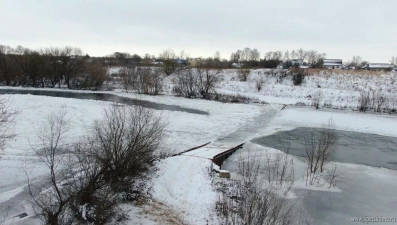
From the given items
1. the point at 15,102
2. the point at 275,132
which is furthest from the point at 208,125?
the point at 15,102

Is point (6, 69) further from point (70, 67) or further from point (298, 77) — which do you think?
point (298, 77)

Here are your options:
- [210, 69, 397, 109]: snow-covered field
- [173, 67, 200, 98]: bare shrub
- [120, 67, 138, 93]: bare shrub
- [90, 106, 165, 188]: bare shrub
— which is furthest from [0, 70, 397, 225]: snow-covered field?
[120, 67, 138, 93]: bare shrub

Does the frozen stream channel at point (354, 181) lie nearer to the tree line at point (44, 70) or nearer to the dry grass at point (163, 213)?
the dry grass at point (163, 213)

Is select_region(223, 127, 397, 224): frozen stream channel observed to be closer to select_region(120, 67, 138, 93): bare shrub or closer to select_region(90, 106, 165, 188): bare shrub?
select_region(90, 106, 165, 188): bare shrub

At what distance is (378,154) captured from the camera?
15102 millimetres

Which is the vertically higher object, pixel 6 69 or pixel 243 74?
pixel 6 69

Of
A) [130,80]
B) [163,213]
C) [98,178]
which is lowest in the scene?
[163,213]

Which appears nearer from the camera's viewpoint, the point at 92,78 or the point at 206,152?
the point at 206,152

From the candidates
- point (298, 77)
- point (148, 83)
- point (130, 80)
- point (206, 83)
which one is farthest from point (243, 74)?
point (130, 80)

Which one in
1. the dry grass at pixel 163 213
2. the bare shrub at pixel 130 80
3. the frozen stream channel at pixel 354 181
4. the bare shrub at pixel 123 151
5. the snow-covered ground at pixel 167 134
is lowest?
the frozen stream channel at pixel 354 181

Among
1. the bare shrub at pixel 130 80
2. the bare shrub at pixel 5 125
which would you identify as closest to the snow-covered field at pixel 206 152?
the bare shrub at pixel 5 125

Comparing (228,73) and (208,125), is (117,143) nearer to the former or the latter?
(208,125)

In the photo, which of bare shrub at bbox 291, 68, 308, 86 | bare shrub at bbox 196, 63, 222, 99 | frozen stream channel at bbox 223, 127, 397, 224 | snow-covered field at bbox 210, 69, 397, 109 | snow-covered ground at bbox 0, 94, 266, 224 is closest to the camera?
frozen stream channel at bbox 223, 127, 397, 224

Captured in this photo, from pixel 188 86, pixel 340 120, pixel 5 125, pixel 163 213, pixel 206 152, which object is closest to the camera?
pixel 163 213
